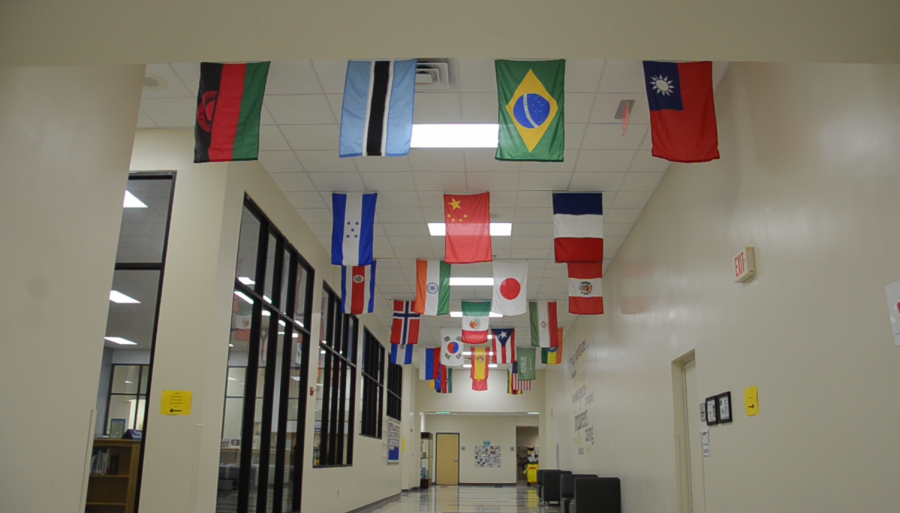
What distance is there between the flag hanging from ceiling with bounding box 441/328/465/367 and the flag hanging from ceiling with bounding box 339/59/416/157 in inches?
421

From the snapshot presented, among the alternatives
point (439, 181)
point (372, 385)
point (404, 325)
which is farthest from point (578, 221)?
point (372, 385)

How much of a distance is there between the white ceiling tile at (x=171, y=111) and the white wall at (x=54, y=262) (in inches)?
67.8

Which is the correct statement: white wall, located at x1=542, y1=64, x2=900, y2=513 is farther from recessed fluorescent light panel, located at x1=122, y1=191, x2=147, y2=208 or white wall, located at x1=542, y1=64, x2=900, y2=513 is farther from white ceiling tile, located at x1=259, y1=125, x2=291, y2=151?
recessed fluorescent light panel, located at x1=122, y1=191, x2=147, y2=208

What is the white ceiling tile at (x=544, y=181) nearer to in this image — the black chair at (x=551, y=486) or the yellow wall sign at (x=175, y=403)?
the yellow wall sign at (x=175, y=403)

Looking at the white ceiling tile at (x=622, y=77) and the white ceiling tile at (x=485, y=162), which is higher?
the white ceiling tile at (x=622, y=77)

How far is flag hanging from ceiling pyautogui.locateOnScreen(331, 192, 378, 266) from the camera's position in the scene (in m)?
8.02

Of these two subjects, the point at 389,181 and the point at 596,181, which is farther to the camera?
the point at 389,181

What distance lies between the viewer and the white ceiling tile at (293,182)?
26.6 ft

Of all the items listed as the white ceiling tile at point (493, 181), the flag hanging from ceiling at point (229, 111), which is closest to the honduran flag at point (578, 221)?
the white ceiling tile at point (493, 181)

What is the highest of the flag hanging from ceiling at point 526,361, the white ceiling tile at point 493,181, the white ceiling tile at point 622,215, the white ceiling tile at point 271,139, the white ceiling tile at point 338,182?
the white ceiling tile at point 271,139

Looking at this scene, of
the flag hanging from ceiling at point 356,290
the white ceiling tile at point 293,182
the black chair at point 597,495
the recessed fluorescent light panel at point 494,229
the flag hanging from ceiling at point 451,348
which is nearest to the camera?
the white ceiling tile at point 293,182

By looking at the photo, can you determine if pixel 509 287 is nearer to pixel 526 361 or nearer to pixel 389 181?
pixel 389 181

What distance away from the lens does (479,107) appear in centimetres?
641

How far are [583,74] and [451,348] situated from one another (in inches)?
423
